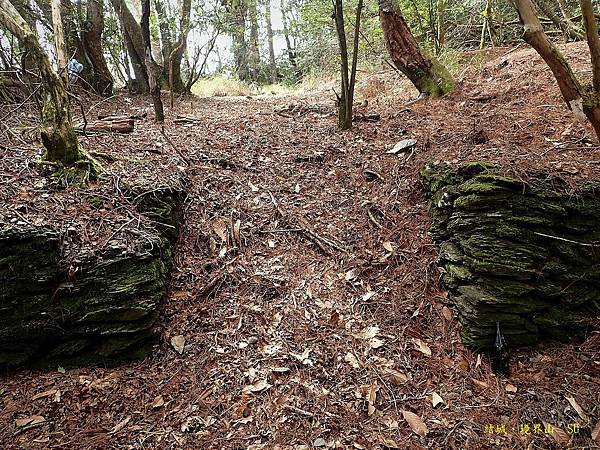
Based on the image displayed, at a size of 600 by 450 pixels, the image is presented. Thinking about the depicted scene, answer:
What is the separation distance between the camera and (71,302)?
304 cm

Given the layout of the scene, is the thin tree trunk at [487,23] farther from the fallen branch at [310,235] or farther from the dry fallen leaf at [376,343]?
the dry fallen leaf at [376,343]

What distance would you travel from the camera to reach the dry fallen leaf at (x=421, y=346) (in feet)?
11.2

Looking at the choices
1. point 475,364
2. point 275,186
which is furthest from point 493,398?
point 275,186

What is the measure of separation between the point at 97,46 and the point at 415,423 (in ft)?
33.4

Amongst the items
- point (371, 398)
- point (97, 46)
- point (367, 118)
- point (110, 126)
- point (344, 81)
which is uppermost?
point (97, 46)

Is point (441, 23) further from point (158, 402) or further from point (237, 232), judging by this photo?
point (158, 402)

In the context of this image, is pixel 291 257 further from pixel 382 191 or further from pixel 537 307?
pixel 537 307

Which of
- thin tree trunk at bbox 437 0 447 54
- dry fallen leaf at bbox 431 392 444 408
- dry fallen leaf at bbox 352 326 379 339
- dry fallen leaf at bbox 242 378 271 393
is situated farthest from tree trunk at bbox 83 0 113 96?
dry fallen leaf at bbox 431 392 444 408

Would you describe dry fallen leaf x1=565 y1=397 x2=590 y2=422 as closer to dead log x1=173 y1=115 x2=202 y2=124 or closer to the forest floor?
the forest floor

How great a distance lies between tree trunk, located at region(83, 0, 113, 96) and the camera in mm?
8695

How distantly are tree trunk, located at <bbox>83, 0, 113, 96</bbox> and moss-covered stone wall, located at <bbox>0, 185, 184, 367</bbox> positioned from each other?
737 centimetres

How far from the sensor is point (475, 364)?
10.9ft

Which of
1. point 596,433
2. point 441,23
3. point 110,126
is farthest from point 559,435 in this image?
point 441,23

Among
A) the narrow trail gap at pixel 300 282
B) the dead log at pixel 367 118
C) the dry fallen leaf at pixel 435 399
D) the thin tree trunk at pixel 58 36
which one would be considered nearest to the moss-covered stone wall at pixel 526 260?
the narrow trail gap at pixel 300 282
